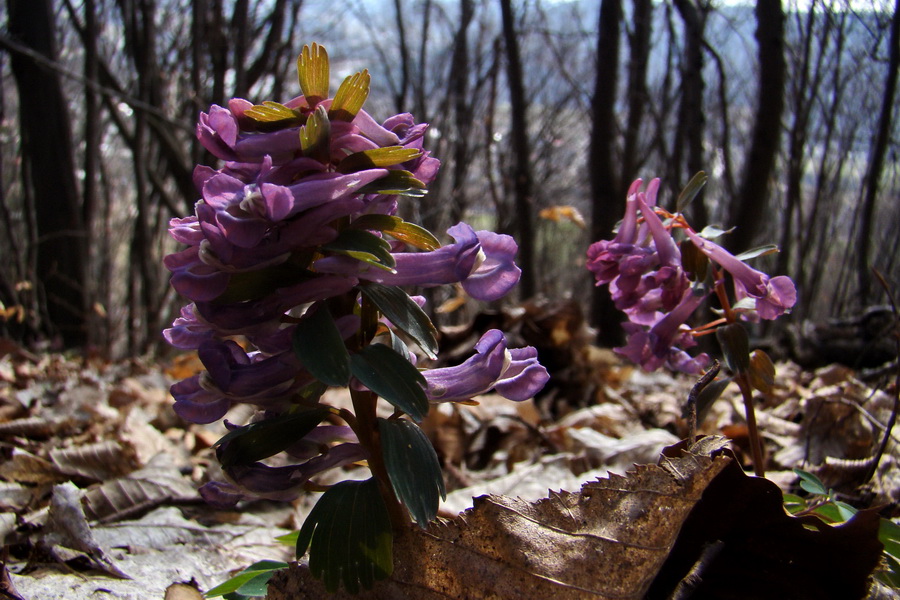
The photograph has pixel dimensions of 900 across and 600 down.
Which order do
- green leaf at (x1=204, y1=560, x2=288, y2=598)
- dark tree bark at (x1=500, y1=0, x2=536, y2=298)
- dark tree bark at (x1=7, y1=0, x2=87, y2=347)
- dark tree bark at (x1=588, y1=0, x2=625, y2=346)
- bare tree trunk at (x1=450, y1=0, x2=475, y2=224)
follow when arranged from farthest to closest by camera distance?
bare tree trunk at (x1=450, y1=0, x2=475, y2=224)
dark tree bark at (x1=7, y1=0, x2=87, y2=347)
dark tree bark at (x1=500, y1=0, x2=536, y2=298)
dark tree bark at (x1=588, y1=0, x2=625, y2=346)
green leaf at (x1=204, y1=560, x2=288, y2=598)

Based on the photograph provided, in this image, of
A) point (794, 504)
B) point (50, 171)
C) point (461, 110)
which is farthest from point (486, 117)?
point (794, 504)

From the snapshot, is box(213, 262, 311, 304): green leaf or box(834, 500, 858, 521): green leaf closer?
box(213, 262, 311, 304): green leaf

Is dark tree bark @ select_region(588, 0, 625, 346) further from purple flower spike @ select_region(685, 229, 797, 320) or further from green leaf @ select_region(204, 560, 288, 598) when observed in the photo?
green leaf @ select_region(204, 560, 288, 598)

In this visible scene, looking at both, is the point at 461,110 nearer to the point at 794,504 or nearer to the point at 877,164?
the point at 877,164

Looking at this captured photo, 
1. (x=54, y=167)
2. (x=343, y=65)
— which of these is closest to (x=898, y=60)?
(x=54, y=167)

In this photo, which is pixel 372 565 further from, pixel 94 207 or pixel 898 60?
pixel 94 207

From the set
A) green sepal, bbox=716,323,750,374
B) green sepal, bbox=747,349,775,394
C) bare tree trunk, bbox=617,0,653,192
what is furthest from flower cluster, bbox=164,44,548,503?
bare tree trunk, bbox=617,0,653,192

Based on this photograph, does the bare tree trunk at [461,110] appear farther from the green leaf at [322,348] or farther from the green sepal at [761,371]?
the green leaf at [322,348]
